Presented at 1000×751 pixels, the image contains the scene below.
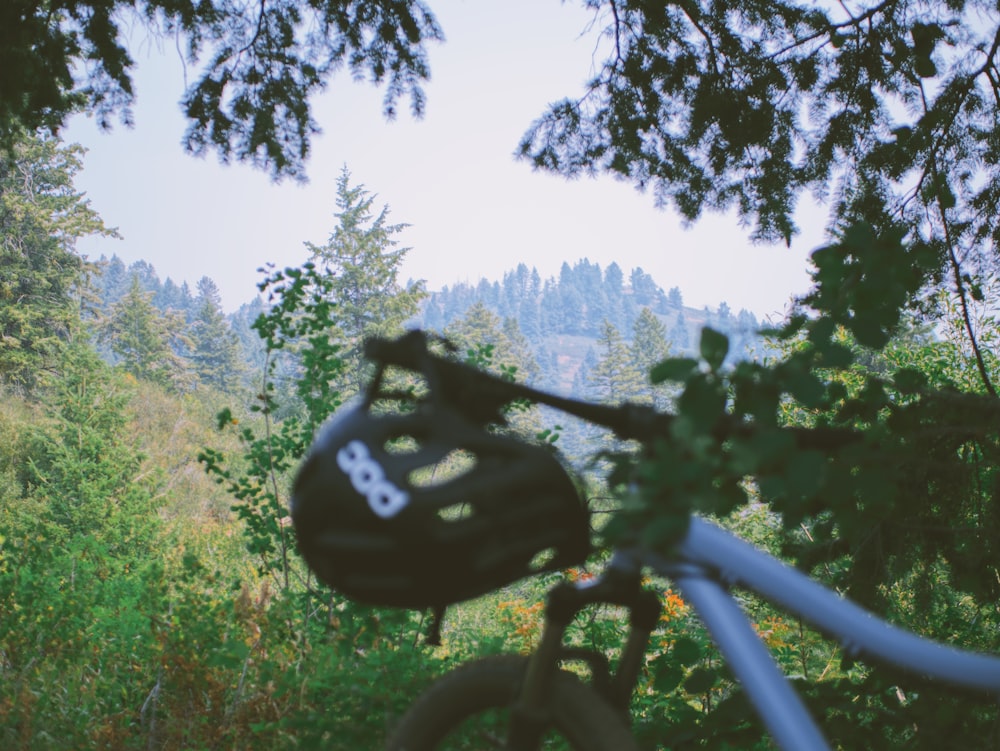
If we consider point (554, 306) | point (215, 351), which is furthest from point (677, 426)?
point (554, 306)

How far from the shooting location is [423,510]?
873 millimetres

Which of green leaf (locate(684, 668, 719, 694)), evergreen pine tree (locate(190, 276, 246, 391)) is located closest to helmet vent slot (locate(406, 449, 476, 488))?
green leaf (locate(684, 668, 719, 694))

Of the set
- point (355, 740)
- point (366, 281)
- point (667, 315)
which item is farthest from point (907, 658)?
point (667, 315)

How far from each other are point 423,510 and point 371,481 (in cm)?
7

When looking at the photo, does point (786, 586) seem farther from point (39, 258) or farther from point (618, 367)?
point (618, 367)

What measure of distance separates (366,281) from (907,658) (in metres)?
43.9

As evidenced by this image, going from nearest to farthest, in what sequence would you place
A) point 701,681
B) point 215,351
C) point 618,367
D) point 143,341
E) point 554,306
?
point 701,681 → point 143,341 → point 215,351 → point 618,367 → point 554,306

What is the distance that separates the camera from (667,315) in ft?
600

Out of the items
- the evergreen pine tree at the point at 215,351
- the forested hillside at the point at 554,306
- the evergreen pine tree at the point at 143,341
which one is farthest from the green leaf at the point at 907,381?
the forested hillside at the point at 554,306

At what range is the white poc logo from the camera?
88 cm

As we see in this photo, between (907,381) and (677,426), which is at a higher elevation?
(907,381)

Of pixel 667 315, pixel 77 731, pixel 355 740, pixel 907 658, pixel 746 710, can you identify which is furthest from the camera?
pixel 667 315

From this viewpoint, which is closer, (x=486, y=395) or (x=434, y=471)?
(x=486, y=395)

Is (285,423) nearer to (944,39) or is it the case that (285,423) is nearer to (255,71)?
(255,71)
